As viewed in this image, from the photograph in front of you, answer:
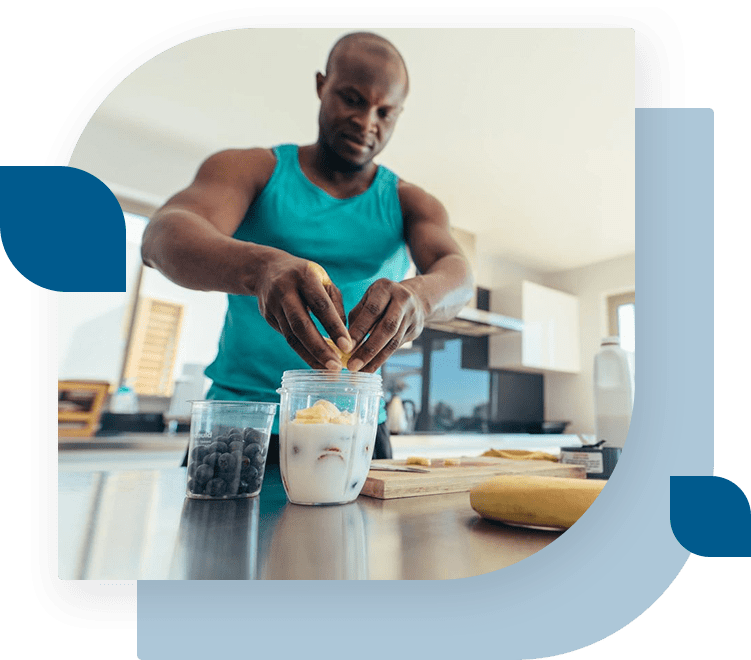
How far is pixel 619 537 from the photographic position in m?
0.40

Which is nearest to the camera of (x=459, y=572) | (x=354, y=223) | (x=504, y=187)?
(x=459, y=572)

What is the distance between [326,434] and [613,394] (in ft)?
1.64

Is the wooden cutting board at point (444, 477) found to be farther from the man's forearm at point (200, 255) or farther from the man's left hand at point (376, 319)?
the man's forearm at point (200, 255)

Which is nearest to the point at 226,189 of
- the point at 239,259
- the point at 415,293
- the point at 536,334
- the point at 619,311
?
the point at 239,259

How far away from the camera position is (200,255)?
1.86ft

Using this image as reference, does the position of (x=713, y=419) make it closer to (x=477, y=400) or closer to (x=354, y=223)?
(x=354, y=223)

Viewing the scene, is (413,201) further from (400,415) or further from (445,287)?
(400,415)

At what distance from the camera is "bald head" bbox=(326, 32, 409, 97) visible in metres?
0.78

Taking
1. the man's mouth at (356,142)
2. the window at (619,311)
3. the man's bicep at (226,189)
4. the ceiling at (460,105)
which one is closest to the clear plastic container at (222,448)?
the man's bicep at (226,189)

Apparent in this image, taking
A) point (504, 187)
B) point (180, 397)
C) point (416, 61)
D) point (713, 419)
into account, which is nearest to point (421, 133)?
point (416, 61)

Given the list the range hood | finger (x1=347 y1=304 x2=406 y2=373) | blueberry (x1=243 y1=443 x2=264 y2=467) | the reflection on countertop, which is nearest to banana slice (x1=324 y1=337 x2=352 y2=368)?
finger (x1=347 y1=304 x2=406 y2=373)

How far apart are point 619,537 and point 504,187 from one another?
2.40m

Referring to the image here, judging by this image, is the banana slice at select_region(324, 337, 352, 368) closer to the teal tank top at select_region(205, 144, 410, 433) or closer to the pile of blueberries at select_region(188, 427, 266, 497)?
the pile of blueberries at select_region(188, 427, 266, 497)

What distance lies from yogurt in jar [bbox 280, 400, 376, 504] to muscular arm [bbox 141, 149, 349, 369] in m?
0.05
